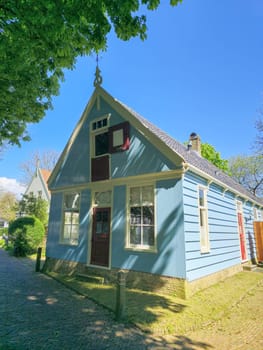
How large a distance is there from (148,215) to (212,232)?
9.39 feet

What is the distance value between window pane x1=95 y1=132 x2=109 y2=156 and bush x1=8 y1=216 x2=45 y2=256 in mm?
9358

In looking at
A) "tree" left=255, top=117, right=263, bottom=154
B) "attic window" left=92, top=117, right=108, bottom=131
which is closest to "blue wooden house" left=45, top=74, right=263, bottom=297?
"attic window" left=92, top=117, right=108, bottom=131

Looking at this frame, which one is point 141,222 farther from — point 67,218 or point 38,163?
point 38,163

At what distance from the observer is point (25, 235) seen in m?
14.7

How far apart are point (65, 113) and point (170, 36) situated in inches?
329

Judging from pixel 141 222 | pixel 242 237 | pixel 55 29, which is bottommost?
pixel 242 237

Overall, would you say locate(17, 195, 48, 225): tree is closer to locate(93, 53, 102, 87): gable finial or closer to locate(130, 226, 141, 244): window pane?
locate(93, 53, 102, 87): gable finial

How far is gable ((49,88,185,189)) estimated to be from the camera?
7240 mm

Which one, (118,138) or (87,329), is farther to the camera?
(118,138)

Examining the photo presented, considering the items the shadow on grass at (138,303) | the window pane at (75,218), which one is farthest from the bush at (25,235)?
the shadow on grass at (138,303)

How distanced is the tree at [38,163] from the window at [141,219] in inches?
1069

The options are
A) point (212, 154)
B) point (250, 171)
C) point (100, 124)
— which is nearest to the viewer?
point (100, 124)

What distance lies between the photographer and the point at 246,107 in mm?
13211

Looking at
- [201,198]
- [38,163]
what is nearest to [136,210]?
[201,198]
